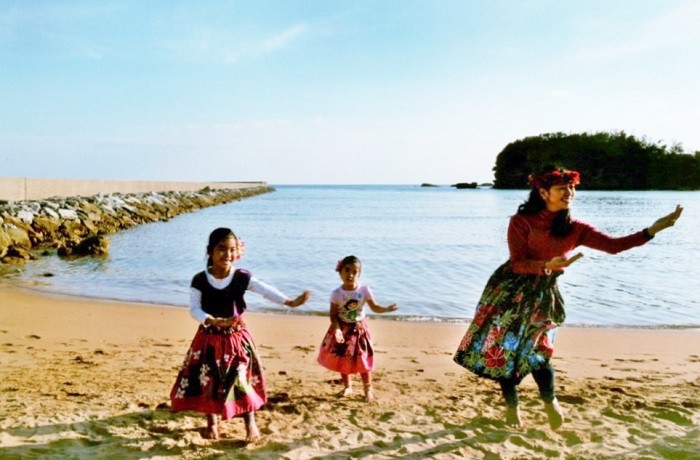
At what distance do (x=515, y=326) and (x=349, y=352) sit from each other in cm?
145

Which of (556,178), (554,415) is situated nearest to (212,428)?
(554,415)

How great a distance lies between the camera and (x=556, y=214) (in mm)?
3775

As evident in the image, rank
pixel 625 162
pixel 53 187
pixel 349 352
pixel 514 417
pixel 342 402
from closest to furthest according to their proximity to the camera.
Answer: pixel 514 417 → pixel 342 402 → pixel 349 352 → pixel 53 187 → pixel 625 162

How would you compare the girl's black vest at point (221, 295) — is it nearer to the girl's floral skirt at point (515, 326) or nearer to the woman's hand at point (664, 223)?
the girl's floral skirt at point (515, 326)

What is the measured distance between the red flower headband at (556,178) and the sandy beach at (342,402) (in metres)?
1.67

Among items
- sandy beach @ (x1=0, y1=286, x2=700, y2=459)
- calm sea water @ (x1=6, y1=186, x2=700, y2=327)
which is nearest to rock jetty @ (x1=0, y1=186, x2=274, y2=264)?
calm sea water @ (x1=6, y1=186, x2=700, y2=327)

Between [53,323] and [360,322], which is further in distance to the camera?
[53,323]

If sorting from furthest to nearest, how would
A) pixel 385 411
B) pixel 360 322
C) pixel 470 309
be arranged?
pixel 470 309 < pixel 360 322 < pixel 385 411

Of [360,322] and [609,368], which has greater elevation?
[360,322]

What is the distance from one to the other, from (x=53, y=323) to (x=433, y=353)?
4.70 m

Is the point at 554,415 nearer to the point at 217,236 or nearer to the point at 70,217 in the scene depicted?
the point at 217,236

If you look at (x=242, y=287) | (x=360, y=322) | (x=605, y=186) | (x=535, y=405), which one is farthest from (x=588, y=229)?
(x=605, y=186)

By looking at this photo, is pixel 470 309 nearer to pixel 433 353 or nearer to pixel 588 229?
pixel 433 353

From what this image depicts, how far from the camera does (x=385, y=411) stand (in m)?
4.34
